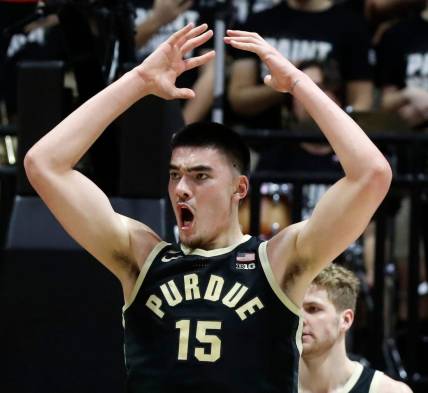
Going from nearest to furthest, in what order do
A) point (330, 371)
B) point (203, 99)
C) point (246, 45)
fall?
1. point (246, 45)
2. point (330, 371)
3. point (203, 99)

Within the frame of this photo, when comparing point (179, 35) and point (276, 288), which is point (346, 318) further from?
point (179, 35)

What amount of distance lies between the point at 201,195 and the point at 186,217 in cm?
9

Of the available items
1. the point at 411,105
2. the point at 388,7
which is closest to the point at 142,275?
the point at 411,105

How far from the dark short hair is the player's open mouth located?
215 mm

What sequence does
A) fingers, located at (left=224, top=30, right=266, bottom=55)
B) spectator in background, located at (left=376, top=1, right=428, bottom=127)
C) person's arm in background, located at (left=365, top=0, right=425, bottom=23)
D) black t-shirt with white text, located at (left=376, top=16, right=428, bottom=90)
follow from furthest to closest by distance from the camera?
person's arm in background, located at (left=365, top=0, right=425, bottom=23) < black t-shirt with white text, located at (left=376, top=16, right=428, bottom=90) < spectator in background, located at (left=376, top=1, right=428, bottom=127) < fingers, located at (left=224, top=30, right=266, bottom=55)

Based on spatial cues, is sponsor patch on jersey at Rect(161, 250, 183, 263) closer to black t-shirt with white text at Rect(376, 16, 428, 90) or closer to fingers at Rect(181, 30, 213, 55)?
fingers at Rect(181, 30, 213, 55)

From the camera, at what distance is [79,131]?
3.21m

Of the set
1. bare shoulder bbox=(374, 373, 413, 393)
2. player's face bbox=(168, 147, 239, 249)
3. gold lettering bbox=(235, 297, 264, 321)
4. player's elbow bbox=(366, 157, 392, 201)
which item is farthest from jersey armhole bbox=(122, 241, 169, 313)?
bare shoulder bbox=(374, 373, 413, 393)

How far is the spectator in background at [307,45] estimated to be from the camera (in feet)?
20.1

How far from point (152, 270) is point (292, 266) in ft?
1.43

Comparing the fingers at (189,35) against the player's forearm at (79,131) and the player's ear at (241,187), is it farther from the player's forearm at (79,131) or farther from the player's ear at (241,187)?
the player's ear at (241,187)

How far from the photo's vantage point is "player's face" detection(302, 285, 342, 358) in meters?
4.19

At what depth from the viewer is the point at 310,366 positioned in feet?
14.0

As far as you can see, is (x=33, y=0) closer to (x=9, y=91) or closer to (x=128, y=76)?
(x=9, y=91)
